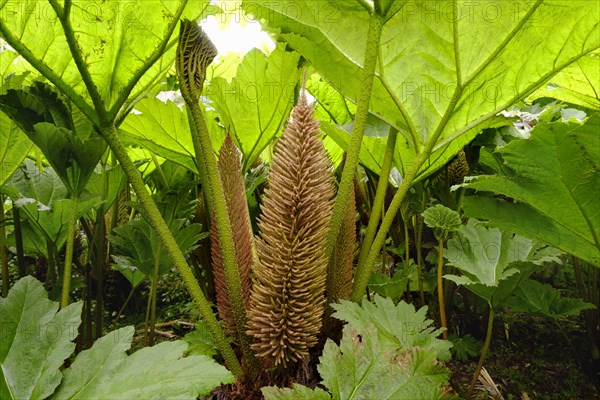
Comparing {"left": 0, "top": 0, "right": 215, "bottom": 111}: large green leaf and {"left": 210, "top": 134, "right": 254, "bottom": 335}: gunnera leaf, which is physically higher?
{"left": 0, "top": 0, "right": 215, "bottom": 111}: large green leaf

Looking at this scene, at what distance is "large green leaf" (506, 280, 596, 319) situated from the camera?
0.96 meters

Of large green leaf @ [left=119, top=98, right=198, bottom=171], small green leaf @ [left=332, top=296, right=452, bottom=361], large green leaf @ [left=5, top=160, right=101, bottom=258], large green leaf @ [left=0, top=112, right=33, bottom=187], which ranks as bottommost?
small green leaf @ [left=332, top=296, right=452, bottom=361]

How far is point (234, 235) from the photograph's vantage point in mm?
745

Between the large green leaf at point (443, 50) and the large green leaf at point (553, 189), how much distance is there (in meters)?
0.13

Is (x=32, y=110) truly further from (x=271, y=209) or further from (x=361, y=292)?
(x=361, y=292)

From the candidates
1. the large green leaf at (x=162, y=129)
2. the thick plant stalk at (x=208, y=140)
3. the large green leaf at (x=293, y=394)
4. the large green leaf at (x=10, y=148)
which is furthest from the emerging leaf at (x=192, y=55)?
the large green leaf at (x=10, y=148)

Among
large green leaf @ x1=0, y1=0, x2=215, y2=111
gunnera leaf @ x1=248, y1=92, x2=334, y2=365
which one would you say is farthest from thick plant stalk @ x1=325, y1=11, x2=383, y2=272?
large green leaf @ x1=0, y1=0, x2=215, y2=111

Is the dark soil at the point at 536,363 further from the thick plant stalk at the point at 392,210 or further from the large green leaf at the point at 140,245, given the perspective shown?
the large green leaf at the point at 140,245

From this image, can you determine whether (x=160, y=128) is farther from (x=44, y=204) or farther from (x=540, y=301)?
(x=540, y=301)

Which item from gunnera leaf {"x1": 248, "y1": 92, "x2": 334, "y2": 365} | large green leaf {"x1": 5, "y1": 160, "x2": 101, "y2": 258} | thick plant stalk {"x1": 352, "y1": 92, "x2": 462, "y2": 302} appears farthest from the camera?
large green leaf {"x1": 5, "y1": 160, "x2": 101, "y2": 258}

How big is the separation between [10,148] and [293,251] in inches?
26.7

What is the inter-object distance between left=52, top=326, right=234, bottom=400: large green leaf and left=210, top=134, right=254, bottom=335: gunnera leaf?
136mm

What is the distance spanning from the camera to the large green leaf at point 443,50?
2.37 feet

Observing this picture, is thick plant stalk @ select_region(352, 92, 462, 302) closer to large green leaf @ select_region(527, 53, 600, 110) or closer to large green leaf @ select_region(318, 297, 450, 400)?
large green leaf @ select_region(318, 297, 450, 400)
